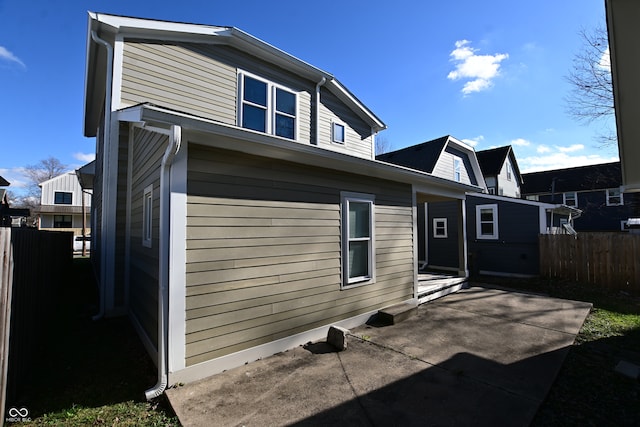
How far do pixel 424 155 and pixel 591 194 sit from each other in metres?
18.2

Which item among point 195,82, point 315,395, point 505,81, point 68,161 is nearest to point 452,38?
point 505,81

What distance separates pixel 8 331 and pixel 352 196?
4.45m

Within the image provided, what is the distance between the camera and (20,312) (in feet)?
9.68

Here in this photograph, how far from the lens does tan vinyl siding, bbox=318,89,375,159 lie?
9.36 m

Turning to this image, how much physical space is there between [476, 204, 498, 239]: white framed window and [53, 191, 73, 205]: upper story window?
3645cm

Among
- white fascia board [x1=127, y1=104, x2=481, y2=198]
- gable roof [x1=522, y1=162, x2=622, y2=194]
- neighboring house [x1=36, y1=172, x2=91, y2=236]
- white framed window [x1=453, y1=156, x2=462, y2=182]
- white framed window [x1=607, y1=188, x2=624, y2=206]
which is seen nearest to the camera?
white fascia board [x1=127, y1=104, x2=481, y2=198]

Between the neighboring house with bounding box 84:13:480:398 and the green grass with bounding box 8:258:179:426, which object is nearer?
the green grass with bounding box 8:258:179:426

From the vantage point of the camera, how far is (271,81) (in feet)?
26.2

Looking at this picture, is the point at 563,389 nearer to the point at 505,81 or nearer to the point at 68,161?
the point at 505,81

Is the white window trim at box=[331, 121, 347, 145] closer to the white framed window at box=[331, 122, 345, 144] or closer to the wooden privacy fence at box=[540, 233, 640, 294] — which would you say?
the white framed window at box=[331, 122, 345, 144]

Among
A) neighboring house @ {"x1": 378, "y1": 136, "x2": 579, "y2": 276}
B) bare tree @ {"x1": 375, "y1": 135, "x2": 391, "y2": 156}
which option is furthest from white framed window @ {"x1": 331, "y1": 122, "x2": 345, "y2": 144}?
bare tree @ {"x1": 375, "y1": 135, "x2": 391, "y2": 156}

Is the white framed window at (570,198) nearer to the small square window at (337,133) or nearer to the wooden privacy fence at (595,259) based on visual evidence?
the wooden privacy fence at (595,259)

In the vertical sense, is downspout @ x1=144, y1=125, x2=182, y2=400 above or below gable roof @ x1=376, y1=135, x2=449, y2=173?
below

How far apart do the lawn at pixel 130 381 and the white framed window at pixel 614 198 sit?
22719 millimetres
